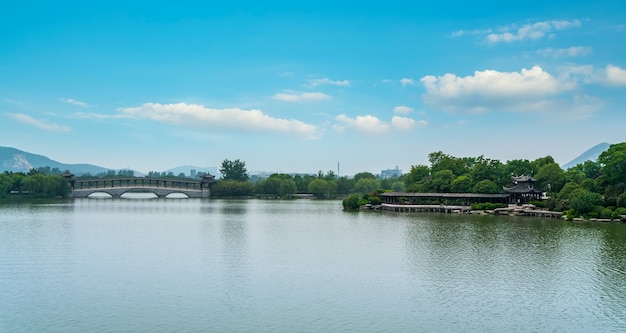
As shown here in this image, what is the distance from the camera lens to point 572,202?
46.9 m

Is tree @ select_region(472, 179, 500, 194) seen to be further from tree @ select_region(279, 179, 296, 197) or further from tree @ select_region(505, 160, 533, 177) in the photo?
tree @ select_region(279, 179, 296, 197)

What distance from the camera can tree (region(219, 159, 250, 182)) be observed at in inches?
4919

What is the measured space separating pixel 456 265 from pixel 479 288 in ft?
14.5

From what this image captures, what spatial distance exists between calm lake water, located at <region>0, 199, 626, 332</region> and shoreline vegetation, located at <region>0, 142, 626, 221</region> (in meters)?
11.2

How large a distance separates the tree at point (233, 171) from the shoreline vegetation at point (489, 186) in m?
14.3

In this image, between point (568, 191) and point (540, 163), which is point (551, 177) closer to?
point (540, 163)

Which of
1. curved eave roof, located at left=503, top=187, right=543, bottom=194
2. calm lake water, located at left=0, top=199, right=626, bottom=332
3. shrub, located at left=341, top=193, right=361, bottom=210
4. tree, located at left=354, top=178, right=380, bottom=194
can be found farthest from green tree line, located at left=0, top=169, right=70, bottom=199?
curved eave roof, located at left=503, top=187, right=543, bottom=194

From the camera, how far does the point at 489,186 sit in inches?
2413

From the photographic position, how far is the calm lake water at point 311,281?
623 inches

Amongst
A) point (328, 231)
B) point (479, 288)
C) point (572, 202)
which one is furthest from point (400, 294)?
point (572, 202)

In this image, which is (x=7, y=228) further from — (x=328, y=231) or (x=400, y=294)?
(x=400, y=294)

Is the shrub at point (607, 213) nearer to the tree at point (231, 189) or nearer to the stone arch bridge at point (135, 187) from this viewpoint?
the stone arch bridge at point (135, 187)

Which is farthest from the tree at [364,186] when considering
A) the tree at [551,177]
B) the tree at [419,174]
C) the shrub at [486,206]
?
the shrub at [486,206]

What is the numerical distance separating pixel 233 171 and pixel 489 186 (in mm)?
74647
